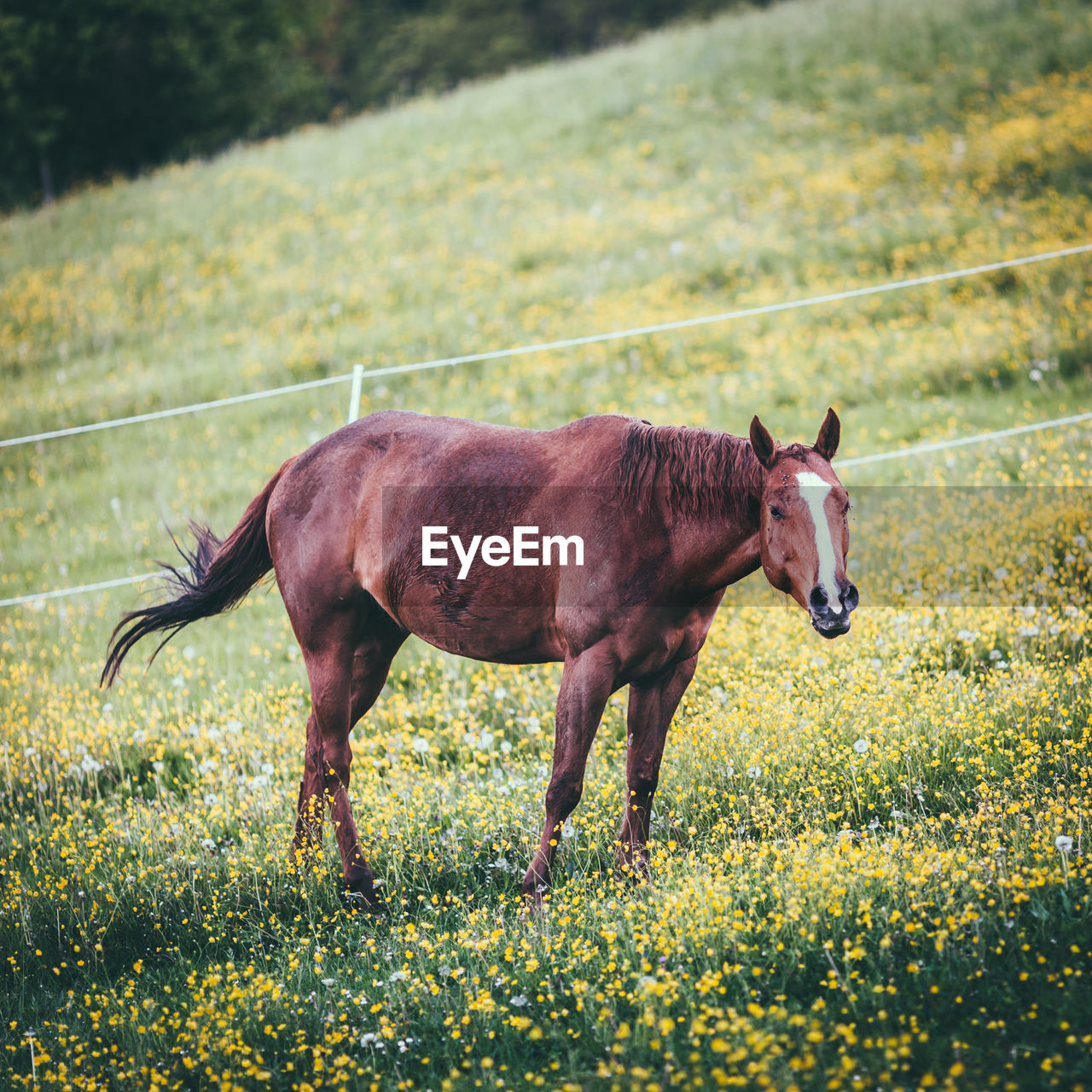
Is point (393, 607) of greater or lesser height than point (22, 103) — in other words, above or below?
below

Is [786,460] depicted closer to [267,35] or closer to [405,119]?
[405,119]

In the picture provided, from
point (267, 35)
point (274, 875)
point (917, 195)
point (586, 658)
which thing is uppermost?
point (267, 35)

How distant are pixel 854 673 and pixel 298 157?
1989 cm

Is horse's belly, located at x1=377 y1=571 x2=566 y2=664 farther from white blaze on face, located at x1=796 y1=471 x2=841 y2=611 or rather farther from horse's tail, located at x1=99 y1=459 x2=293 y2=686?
white blaze on face, located at x1=796 y1=471 x2=841 y2=611

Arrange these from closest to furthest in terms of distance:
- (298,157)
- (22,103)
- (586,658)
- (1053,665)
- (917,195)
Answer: (586,658), (1053,665), (917,195), (298,157), (22,103)

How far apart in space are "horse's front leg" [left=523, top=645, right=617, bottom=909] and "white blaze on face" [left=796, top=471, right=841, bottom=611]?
1.08 metres

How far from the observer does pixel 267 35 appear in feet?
105

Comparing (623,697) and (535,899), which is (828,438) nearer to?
(535,899)

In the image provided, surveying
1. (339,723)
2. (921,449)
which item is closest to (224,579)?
(339,723)

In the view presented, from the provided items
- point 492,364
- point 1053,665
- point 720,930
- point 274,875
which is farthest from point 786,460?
point 492,364

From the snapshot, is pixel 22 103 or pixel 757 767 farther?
pixel 22 103

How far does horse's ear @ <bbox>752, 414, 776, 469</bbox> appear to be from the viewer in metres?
4.10
